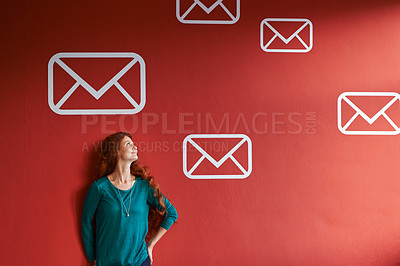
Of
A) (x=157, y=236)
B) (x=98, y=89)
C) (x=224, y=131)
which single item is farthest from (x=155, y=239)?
(x=98, y=89)

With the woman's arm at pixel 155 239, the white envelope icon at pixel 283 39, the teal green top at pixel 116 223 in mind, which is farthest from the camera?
the white envelope icon at pixel 283 39

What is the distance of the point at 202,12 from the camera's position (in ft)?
8.20

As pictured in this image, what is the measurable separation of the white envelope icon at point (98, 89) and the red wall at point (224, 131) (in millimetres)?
36

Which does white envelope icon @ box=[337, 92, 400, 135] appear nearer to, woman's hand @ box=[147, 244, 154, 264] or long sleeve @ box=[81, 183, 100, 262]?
woman's hand @ box=[147, 244, 154, 264]

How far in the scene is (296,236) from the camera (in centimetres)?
250

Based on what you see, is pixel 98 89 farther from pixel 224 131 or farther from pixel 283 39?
pixel 283 39

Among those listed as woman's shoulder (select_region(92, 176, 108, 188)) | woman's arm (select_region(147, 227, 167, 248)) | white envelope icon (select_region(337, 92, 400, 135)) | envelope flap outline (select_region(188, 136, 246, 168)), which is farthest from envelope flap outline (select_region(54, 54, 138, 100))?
white envelope icon (select_region(337, 92, 400, 135))

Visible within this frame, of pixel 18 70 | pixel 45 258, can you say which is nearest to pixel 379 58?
pixel 18 70

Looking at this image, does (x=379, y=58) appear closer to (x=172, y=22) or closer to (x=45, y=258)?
(x=172, y=22)

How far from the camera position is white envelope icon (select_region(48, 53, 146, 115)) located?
7.93 ft

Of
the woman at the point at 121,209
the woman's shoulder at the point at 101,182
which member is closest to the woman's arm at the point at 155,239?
the woman at the point at 121,209

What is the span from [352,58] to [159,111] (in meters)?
1.39

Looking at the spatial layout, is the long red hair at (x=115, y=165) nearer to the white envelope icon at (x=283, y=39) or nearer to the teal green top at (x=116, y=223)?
the teal green top at (x=116, y=223)

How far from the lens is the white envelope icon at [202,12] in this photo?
2488mm
